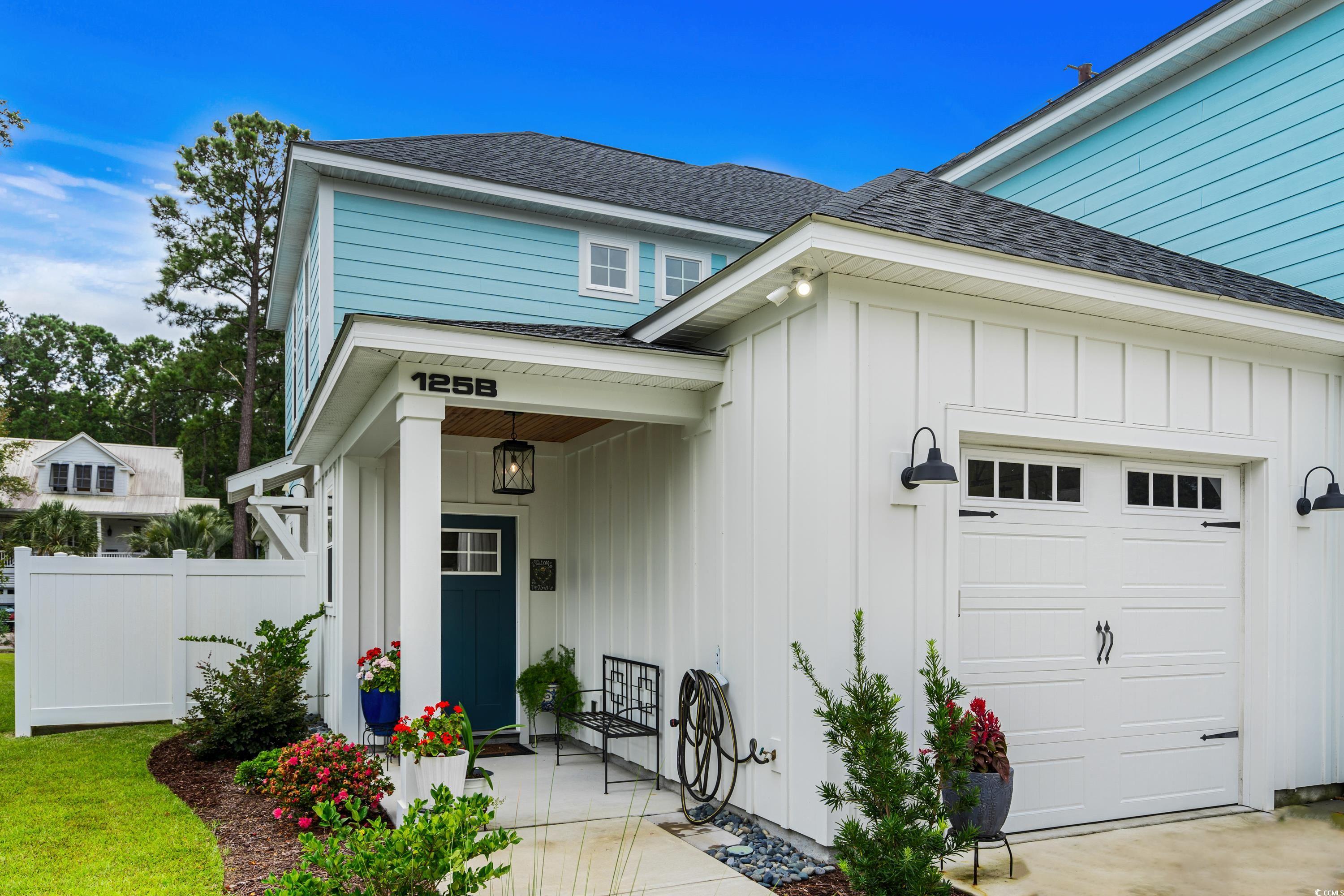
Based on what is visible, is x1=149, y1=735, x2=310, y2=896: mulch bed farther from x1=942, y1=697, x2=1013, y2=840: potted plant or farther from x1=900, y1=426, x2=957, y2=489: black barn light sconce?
x1=900, y1=426, x2=957, y2=489: black barn light sconce

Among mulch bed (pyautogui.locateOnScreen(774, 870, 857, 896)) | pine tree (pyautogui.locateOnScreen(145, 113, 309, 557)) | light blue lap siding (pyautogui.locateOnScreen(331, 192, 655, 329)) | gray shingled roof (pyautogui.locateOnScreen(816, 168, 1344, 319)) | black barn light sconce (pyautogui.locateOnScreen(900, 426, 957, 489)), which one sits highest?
pine tree (pyautogui.locateOnScreen(145, 113, 309, 557))

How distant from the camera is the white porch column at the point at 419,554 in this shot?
487cm

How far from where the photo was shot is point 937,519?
185 inches

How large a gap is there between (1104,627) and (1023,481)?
1.01 meters

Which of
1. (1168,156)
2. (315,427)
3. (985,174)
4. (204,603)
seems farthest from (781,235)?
(204,603)

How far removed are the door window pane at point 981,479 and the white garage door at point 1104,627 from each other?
0.01 meters

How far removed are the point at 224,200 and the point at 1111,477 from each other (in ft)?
68.4

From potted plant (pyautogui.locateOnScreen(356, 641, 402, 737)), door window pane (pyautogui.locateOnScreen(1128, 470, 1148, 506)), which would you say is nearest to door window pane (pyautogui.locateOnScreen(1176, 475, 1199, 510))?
door window pane (pyautogui.locateOnScreen(1128, 470, 1148, 506))

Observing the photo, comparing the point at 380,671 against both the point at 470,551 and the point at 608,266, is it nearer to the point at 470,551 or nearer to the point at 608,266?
the point at 470,551

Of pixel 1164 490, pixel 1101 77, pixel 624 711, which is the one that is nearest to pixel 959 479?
pixel 1164 490

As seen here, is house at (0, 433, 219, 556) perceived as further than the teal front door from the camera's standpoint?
Yes

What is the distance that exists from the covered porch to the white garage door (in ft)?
5.79

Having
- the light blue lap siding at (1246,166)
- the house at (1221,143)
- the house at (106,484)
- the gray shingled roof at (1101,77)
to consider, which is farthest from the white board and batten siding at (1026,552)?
the house at (106,484)

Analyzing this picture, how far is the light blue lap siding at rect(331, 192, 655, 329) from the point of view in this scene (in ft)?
28.8
